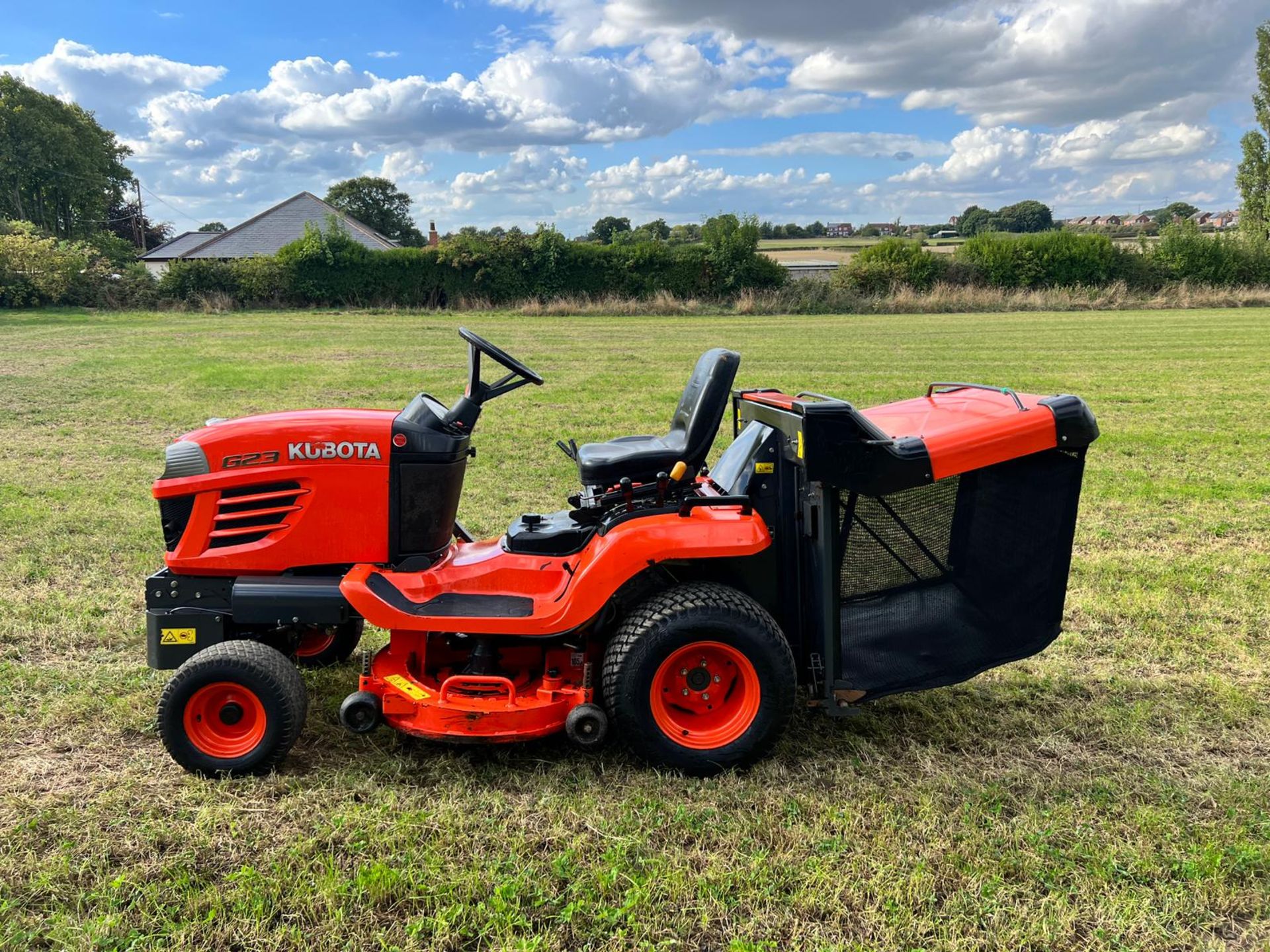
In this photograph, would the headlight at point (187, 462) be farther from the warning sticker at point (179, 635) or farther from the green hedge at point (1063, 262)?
the green hedge at point (1063, 262)

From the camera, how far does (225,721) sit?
3258 mm

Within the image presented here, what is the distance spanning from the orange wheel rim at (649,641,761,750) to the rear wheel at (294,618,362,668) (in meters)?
1.55

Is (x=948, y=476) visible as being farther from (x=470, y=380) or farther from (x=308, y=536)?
(x=308, y=536)

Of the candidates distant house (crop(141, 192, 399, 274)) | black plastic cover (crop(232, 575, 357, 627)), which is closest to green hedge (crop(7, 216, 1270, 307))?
distant house (crop(141, 192, 399, 274))

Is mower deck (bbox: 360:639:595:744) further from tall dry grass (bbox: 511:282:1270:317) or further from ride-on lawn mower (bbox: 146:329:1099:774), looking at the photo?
tall dry grass (bbox: 511:282:1270:317)

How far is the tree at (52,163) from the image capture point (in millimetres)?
52125

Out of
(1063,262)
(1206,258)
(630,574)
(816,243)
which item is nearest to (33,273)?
(630,574)

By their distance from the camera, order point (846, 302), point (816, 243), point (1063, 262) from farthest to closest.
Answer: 1. point (816, 243)
2. point (1063, 262)
3. point (846, 302)

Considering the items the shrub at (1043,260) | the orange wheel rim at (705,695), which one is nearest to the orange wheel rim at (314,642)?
the orange wheel rim at (705,695)

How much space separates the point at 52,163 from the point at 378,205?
20066 millimetres

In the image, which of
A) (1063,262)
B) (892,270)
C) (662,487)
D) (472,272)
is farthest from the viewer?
(1063,262)

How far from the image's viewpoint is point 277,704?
3152 millimetres

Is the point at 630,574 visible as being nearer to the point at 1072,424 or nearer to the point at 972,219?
the point at 1072,424

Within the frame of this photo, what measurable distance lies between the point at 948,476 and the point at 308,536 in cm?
233
